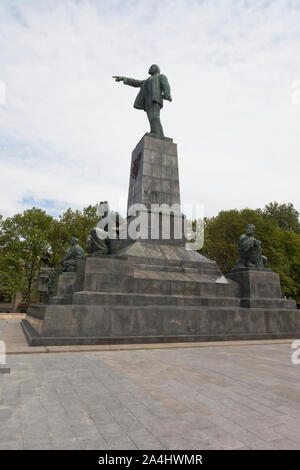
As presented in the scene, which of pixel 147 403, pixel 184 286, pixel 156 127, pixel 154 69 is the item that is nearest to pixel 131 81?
pixel 154 69

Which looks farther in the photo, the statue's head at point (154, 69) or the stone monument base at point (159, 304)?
the statue's head at point (154, 69)

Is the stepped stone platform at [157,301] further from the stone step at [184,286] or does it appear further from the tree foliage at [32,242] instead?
the tree foliage at [32,242]

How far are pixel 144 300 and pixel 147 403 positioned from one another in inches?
247

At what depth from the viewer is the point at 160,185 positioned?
15.3 meters

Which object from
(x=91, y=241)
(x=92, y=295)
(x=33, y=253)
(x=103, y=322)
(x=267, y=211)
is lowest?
(x=103, y=322)

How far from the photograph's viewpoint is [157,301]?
10492mm

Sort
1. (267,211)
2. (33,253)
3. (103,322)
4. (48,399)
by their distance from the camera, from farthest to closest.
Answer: (267,211), (33,253), (103,322), (48,399)

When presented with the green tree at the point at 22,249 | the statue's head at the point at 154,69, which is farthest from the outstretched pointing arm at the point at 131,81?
the green tree at the point at 22,249

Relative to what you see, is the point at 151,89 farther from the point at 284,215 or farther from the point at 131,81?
the point at 284,215

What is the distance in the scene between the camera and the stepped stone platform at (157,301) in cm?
888

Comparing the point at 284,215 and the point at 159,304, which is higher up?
the point at 284,215

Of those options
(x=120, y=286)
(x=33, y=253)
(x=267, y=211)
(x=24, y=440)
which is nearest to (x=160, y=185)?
(x=120, y=286)
